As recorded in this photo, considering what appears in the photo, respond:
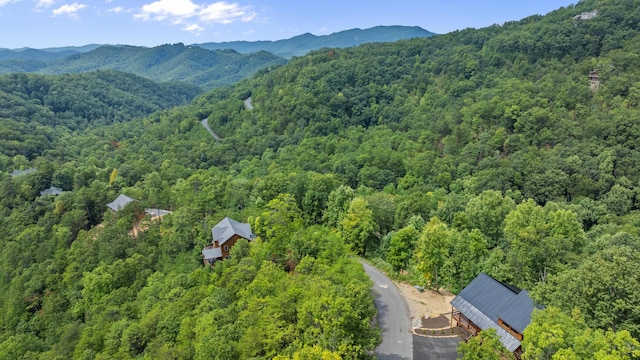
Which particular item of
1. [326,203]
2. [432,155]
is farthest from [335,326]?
[432,155]

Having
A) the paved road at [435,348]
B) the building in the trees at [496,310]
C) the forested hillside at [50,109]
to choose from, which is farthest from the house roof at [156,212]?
the forested hillside at [50,109]

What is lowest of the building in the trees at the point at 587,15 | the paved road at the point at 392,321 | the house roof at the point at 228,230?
the paved road at the point at 392,321

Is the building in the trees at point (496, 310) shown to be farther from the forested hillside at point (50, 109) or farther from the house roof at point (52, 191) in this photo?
the forested hillside at point (50, 109)

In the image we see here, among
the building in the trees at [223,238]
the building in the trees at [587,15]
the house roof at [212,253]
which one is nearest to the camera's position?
the house roof at [212,253]

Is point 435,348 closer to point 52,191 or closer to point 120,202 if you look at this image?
point 120,202

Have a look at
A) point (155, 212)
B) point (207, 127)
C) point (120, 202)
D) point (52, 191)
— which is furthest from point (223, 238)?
point (207, 127)

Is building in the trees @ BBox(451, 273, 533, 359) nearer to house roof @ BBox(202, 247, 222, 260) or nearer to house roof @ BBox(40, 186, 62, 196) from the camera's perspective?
house roof @ BBox(202, 247, 222, 260)

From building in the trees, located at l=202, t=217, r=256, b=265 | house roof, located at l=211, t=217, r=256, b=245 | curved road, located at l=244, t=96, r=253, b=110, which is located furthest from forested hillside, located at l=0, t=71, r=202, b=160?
building in the trees, located at l=202, t=217, r=256, b=265
